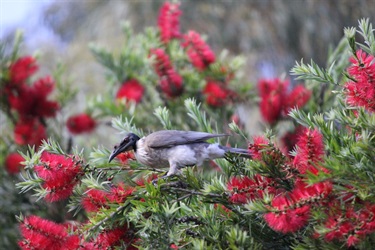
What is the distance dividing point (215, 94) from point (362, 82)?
1.53 meters

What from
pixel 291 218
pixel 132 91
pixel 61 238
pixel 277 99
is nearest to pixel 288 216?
pixel 291 218

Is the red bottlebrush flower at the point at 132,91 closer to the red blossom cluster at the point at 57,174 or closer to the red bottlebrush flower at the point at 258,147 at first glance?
the red blossom cluster at the point at 57,174

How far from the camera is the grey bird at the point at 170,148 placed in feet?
6.30

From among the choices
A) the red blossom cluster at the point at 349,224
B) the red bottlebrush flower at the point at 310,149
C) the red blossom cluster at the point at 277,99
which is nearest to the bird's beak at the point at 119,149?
the red bottlebrush flower at the point at 310,149

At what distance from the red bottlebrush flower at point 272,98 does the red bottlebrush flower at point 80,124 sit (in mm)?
939

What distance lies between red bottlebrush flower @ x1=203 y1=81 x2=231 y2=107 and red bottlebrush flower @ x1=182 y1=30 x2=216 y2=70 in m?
0.10

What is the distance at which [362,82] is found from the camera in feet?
4.73

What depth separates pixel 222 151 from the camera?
1.84m

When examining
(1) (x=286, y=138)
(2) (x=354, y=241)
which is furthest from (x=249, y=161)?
(1) (x=286, y=138)

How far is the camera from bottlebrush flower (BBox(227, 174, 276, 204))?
1481mm

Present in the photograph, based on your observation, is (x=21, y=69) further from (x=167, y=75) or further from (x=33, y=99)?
(x=167, y=75)

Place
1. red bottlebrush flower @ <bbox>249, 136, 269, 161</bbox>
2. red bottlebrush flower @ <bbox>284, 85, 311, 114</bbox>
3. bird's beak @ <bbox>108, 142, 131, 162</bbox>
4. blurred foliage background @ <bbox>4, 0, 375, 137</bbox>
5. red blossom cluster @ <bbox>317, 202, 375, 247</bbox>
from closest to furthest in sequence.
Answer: red blossom cluster @ <bbox>317, 202, 375, 247</bbox> → red bottlebrush flower @ <bbox>249, 136, 269, 161</bbox> → bird's beak @ <bbox>108, 142, 131, 162</bbox> → red bottlebrush flower @ <bbox>284, 85, 311, 114</bbox> → blurred foliage background @ <bbox>4, 0, 375, 137</bbox>

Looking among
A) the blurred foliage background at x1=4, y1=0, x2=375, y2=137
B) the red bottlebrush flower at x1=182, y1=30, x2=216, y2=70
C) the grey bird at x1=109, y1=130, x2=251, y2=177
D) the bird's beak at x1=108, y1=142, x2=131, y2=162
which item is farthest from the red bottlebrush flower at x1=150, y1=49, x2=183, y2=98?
the blurred foliage background at x1=4, y1=0, x2=375, y2=137

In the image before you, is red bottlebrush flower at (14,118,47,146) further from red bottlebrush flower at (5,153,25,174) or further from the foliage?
the foliage
